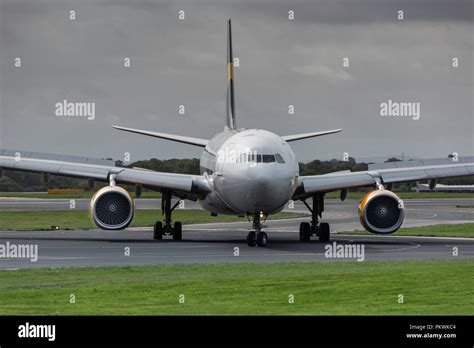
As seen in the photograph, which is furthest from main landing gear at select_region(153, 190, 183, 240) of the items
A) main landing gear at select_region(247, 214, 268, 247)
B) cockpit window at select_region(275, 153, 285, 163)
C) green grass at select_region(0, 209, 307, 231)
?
green grass at select_region(0, 209, 307, 231)

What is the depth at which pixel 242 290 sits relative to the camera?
2628 centimetres

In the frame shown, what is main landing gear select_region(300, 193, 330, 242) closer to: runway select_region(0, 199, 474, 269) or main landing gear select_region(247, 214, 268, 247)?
runway select_region(0, 199, 474, 269)

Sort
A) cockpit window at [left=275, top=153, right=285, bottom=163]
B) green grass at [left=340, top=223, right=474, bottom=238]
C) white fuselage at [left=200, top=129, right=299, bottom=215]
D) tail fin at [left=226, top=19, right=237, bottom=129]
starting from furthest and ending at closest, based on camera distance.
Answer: tail fin at [left=226, top=19, right=237, bottom=129], green grass at [left=340, top=223, right=474, bottom=238], cockpit window at [left=275, top=153, right=285, bottom=163], white fuselage at [left=200, top=129, right=299, bottom=215]

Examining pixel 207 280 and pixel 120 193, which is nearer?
pixel 207 280

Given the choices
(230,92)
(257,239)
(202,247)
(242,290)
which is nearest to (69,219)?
(230,92)

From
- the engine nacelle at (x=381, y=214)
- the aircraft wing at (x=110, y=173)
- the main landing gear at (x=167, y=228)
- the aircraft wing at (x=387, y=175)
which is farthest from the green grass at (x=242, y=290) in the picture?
the main landing gear at (x=167, y=228)

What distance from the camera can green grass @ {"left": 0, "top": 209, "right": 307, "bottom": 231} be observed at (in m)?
61.8

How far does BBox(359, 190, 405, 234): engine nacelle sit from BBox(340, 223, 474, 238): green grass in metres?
8.07

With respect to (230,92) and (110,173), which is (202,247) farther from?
(230,92)

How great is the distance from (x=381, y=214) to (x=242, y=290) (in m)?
21.0
